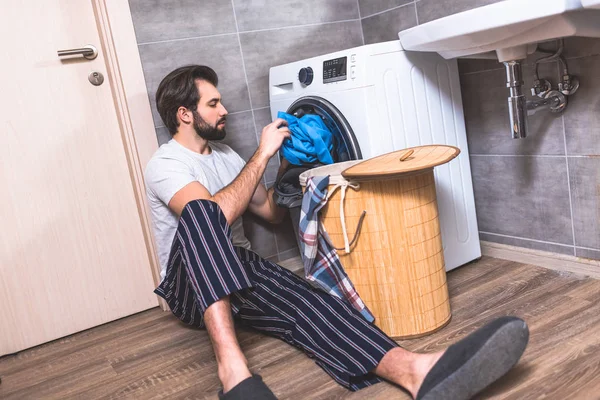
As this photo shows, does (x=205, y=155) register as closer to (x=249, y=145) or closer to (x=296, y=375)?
(x=249, y=145)

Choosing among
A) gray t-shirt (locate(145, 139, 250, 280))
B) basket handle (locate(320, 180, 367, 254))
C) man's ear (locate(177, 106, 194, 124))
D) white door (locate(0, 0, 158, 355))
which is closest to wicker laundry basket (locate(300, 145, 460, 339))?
basket handle (locate(320, 180, 367, 254))

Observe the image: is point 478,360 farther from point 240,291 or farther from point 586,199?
point 586,199

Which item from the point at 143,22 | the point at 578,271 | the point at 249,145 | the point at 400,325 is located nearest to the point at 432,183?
the point at 400,325

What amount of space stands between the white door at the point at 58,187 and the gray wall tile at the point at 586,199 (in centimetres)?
158

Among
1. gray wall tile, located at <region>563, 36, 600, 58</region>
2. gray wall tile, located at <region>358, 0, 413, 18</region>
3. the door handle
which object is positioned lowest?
gray wall tile, located at <region>563, 36, 600, 58</region>

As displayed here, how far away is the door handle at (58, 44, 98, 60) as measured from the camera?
204 centimetres

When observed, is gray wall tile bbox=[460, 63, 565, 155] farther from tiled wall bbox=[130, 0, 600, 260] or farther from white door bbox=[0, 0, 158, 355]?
white door bbox=[0, 0, 158, 355]

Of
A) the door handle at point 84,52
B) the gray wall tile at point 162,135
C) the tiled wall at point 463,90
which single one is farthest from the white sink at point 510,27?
the door handle at point 84,52

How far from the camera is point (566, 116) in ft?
6.06

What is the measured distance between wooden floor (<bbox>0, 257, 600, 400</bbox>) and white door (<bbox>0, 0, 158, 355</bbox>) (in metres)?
0.14

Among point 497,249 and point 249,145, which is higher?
point 249,145

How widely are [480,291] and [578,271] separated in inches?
13.5

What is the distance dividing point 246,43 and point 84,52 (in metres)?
0.62

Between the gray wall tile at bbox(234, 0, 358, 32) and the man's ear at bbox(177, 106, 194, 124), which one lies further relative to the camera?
the gray wall tile at bbox(234, 0, 358, 32)
